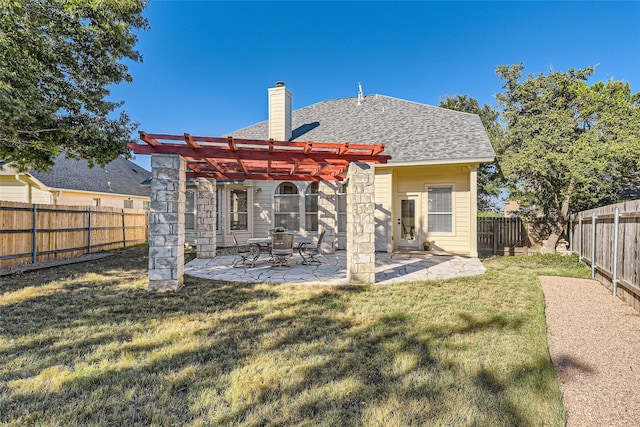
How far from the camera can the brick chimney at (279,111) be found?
1301cm

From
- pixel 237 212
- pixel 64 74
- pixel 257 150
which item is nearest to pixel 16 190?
pixel 64 74

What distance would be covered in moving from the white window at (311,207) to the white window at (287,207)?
14.3 inches

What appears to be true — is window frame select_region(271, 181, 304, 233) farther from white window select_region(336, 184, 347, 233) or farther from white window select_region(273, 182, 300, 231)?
white window select_region(336, 184, 347, 233)

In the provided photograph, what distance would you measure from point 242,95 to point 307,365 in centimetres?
1660

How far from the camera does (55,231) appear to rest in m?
9.59

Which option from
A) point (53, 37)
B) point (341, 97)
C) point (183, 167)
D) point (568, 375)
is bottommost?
point (568, 375)

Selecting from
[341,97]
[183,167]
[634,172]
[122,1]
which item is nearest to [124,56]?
[122,1]

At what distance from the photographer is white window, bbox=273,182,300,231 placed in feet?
40.4

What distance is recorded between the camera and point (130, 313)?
186 inches

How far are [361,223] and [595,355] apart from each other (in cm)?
407

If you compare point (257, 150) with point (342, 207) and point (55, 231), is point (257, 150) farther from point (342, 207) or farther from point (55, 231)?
point (55, 231)

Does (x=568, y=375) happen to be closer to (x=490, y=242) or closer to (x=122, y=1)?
(x=490, y=242)

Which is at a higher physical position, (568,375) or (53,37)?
(53,37)

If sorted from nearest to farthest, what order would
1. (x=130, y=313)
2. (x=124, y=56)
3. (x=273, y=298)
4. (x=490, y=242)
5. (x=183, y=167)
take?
(x=130, y=313) → (x=273, y=298) → (x=183, y=167) → (x=124, y=56) → (x=490, y=242)
